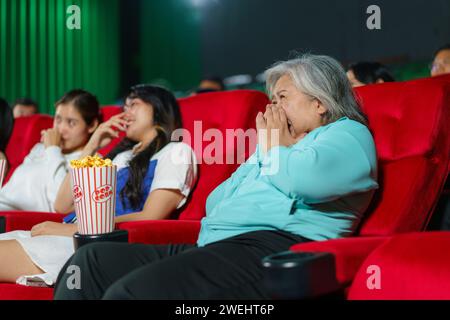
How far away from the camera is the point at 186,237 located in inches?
79.7

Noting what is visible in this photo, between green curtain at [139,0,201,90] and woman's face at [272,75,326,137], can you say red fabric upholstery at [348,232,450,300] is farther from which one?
green curtain at [139,0,201,90]

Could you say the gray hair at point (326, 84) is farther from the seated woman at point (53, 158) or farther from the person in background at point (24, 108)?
the person in background at point (24, 108)

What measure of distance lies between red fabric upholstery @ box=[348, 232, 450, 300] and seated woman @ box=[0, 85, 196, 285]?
91cm

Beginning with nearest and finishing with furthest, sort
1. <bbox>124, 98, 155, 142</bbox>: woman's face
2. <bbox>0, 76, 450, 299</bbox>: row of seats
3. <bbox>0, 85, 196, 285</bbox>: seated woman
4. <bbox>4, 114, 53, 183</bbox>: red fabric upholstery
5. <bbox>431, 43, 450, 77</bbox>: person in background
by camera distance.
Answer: <bbox>0, 76, 450, 299</bbox>: row of seats < <bbox>0, 85, 196, 285</bbox>: seated woman < <bbox>124, 98, 155, 142</bbox>: woman's face < <bbox>431, 43, 450, 77</bbox>: person in background < <bbox>4, 114, 53, 183</bbox>: red fabric upholstery

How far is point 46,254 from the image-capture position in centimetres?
198

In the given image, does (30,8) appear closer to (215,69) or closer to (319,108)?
(215,69)

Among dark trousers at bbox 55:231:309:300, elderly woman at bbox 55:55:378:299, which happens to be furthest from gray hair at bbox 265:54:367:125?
dark trousers at bbox 55:231:309:300

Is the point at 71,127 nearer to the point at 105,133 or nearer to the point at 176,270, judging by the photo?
the point at 105,133

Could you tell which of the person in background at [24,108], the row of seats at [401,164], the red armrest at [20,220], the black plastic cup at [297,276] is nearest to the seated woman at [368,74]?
the row of seats at [401,164]

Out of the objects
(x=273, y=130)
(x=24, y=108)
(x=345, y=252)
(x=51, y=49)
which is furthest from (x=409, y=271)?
(x=51, y=49)

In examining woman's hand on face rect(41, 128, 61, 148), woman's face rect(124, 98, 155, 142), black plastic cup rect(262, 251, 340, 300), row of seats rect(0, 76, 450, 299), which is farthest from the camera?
woman's hand on face rect(41, 128, 61, 148)

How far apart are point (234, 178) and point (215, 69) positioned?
15.6 ft

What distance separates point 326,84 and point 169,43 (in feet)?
17.1

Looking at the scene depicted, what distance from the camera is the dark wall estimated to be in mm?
5141
